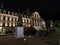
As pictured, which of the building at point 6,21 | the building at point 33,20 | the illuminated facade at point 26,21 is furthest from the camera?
the building at point 33,20

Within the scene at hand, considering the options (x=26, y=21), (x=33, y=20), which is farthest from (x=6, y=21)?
(x=33, y=20)

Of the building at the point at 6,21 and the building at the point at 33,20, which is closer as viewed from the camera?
the building at the point at 6,21

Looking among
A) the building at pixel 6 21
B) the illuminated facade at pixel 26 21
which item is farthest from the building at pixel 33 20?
the building at pixel 6 21

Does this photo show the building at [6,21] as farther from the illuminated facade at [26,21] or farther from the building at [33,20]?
the building at [33,20]

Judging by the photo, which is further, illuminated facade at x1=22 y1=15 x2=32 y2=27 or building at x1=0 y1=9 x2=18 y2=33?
illuminated facade at x1=22 y1=15 x2=32 y2=27

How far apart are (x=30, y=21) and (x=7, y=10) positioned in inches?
959

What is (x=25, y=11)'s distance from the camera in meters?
111

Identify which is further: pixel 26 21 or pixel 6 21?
pixel 26 21

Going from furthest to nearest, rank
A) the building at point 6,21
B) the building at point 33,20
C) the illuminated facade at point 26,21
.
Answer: the building at point 33,20 < the illuminated facade at point 26,21 < the building at point 6,21

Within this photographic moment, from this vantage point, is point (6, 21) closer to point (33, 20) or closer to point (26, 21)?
point (26, 21)

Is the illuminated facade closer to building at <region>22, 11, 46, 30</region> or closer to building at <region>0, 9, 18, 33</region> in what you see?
building at <region>22, 11, 46, 30</region>

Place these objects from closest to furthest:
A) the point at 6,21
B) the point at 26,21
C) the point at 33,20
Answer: the point at 6,21, the point at 26,21, the point at 33,20

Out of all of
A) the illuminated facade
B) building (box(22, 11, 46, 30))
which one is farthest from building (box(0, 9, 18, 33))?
building (box(22, 11, 46, 30))

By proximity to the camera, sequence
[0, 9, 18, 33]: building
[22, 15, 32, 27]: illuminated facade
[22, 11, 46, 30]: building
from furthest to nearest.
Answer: [22, 11, 46, 30]: building
[22, 15, 32, 27]: illuminated facade
[0, 9, 18, 33]: building
